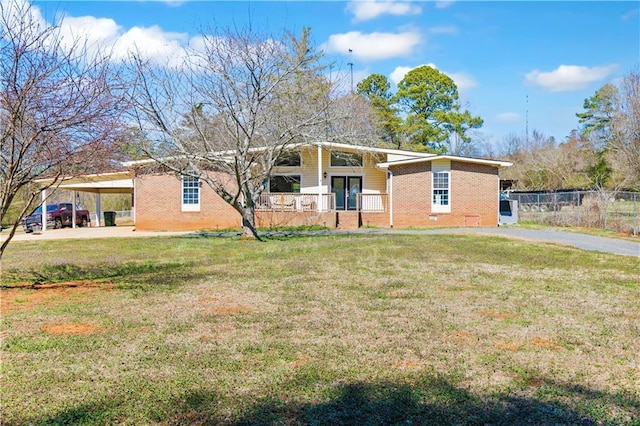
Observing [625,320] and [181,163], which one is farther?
[181,163]

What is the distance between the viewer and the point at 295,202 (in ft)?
82.0

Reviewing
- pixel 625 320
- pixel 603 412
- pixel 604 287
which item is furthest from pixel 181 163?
pixel 603 412

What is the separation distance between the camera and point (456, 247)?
14859 millimetres

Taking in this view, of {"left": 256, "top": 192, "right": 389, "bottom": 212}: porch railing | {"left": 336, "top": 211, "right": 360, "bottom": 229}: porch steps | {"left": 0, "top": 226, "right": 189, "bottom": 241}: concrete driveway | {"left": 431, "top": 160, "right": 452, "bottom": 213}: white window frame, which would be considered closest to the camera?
{"left": 0, "top": 226, "right": 189, "bottom": 241}: concrete driveway

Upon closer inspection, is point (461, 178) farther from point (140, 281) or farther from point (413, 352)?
point (413, 352)

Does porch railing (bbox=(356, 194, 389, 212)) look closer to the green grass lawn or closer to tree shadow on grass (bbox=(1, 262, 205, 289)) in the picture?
tree shadow on grass (bbox=(1, 262, 205, 289))

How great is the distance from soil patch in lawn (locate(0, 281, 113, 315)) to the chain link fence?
715 inches

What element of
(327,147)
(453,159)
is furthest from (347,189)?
(327,147)

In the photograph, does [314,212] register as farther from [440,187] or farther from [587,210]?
[587,210]

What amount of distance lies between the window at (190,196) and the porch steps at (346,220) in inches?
257

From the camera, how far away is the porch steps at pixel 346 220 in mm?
24688

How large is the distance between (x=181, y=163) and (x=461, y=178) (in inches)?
518

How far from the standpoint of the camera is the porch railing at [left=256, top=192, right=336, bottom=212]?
979 inches

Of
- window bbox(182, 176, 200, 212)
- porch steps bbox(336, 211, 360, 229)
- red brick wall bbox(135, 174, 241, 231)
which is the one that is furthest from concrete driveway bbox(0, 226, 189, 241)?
porch steps bbox(336, 211, 360, 229)
